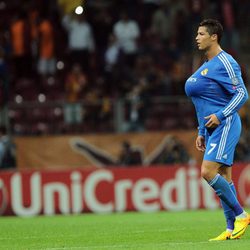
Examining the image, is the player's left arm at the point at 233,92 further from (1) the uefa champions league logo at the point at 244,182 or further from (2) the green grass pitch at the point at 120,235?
(1) the uefa champions league logo at the point at 244,182

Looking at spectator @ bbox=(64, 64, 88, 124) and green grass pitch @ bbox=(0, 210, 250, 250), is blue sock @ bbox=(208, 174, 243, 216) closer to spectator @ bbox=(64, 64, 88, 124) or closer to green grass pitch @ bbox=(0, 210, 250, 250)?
green grass pitch @ bbox=(0, 210, 250, 250)

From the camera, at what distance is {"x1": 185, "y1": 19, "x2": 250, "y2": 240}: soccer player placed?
1041 cm

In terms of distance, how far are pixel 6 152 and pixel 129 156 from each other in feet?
8.79

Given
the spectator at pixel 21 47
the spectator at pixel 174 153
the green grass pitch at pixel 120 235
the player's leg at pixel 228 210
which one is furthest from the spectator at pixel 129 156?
the player's leg at pixel 228 210

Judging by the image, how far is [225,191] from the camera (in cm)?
1041

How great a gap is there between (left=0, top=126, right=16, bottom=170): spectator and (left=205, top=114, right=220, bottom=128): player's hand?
10.7 metres

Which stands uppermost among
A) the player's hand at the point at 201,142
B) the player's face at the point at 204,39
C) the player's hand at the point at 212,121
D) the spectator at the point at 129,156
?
the player's face at the point at 204,39

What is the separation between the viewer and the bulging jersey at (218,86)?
1048 centimetres

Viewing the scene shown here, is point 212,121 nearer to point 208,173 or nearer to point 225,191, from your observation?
point 208,173

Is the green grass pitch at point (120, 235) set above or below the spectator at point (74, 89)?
below

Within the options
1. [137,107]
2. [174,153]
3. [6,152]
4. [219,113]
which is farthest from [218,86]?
[6,152]

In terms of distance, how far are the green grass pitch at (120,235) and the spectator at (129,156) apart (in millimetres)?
5577

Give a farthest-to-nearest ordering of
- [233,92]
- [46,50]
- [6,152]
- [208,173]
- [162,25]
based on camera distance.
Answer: [162,25] < [46,50] < [6,152] < [233,92] < [208,173]

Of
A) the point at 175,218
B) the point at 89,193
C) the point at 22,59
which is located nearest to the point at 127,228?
the point at 175,218
